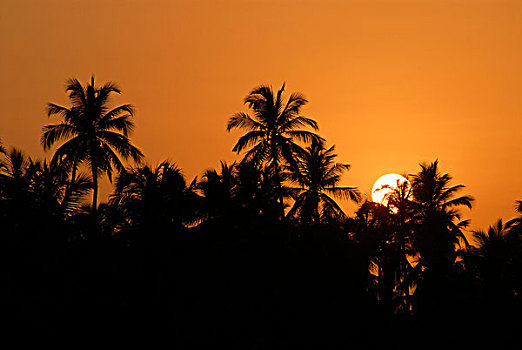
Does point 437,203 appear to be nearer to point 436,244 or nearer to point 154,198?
point 436,244

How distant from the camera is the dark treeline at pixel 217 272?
27000 mm

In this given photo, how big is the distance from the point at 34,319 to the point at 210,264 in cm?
820

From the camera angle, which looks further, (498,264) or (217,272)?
(498,264)

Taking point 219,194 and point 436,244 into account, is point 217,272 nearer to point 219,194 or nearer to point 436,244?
point 219,194

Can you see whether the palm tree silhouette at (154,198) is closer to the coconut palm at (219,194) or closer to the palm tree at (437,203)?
the coconut palm at (219,194)

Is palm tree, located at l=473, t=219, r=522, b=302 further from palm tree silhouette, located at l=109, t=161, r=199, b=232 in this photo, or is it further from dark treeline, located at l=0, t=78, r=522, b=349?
palm tree silhouette, located at l=109, t=161, r=199, b=232

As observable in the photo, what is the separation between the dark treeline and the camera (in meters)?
27.0

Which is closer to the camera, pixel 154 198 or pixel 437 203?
pixel 154 198

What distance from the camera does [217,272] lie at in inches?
1240

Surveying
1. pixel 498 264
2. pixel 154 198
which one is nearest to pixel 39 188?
pixel 154 198

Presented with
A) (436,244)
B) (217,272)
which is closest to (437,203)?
(436,244)

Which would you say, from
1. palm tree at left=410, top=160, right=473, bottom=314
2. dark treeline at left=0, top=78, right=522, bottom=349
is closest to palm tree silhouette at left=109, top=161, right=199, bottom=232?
dark treeline at left=0, top=78, right=522, bottom=349

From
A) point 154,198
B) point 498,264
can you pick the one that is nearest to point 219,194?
point 154,198

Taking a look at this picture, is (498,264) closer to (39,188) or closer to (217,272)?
(217,272)
